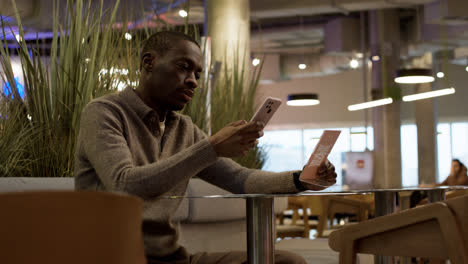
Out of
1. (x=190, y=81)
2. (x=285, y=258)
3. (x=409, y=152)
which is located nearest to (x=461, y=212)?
(x=285, y=258)

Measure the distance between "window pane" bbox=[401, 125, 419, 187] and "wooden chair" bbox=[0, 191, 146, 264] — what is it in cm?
1180

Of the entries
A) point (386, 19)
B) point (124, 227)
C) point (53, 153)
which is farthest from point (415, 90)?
point (124, 227)

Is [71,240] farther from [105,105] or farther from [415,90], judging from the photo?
[415,90]

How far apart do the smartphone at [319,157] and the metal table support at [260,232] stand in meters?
0.21

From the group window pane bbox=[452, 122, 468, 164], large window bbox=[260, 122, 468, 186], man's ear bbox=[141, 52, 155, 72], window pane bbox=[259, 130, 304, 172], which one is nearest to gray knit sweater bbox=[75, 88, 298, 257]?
man's ear bbox=[141, 52, 155, 72]

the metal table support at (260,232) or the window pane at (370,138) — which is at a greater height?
the window pane at (370,138)

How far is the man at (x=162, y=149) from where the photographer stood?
1.59 metres

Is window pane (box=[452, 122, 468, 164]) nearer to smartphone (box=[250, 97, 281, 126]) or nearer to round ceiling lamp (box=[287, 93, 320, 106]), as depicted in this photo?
round ceiling lamp (box=[287, 93, 320, 106])

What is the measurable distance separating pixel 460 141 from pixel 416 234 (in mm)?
13156

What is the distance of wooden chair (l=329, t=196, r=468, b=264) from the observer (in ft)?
5.75

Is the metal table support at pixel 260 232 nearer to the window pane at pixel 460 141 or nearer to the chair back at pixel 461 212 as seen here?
the chair back at pixel 461 212

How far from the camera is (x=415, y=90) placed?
1187 centimetres

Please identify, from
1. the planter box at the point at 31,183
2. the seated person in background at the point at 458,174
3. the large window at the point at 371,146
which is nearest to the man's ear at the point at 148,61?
the planter box at the point at 31,183

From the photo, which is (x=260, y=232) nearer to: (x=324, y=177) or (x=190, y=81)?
(x=324, y=177)
